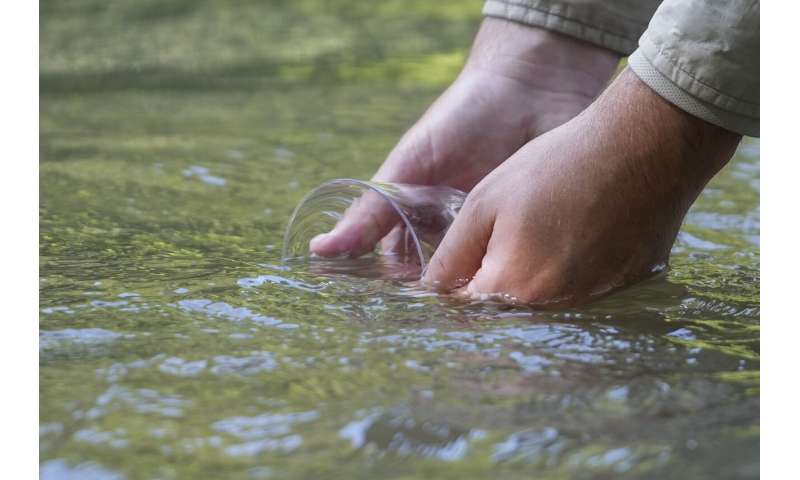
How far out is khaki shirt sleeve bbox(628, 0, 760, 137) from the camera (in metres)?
1.64

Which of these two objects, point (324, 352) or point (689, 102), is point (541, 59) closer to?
point (689, 102)

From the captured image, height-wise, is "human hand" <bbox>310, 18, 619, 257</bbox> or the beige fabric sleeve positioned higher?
the beige fabric sleeve

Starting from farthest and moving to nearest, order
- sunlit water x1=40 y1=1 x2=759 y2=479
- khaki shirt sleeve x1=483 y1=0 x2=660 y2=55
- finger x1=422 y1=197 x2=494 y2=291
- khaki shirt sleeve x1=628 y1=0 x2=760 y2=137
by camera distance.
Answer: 1. khaki shirt sleeve x1=483 y1=0 x2=660 y2=55
2. finger x1=422 y1=197 x2=494 y2=291
3. khaki shirt sleeve x1=628 y1=0 x2=760 y2=137
4. sunlit water x1=40 y1=1 x2=759 y2=479

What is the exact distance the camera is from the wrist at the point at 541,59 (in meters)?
2.35

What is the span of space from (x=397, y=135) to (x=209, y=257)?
4.71ft

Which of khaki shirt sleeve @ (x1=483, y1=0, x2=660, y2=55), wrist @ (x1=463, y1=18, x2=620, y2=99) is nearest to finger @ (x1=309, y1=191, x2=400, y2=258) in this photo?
wrist @ (x1=463, y1=18, x2=620, y2=99)

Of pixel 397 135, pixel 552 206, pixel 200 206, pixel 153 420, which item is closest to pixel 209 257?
pixel 200 206

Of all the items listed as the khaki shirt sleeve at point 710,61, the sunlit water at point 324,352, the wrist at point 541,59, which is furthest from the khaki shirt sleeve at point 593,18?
the khaki shirt sleeve at point 710,61

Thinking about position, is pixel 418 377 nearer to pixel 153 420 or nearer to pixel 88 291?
pixel 153 420

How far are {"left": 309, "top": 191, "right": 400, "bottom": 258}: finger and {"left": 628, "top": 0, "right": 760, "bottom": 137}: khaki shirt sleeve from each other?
0.62m

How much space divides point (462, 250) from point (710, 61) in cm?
49

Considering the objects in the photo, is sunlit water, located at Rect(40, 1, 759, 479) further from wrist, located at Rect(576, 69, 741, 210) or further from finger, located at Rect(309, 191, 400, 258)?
wrist, located at Rect(576, 69, 741, 210)

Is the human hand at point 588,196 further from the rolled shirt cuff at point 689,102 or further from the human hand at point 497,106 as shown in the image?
the human hand at point 497,106

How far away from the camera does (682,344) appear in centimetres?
156
